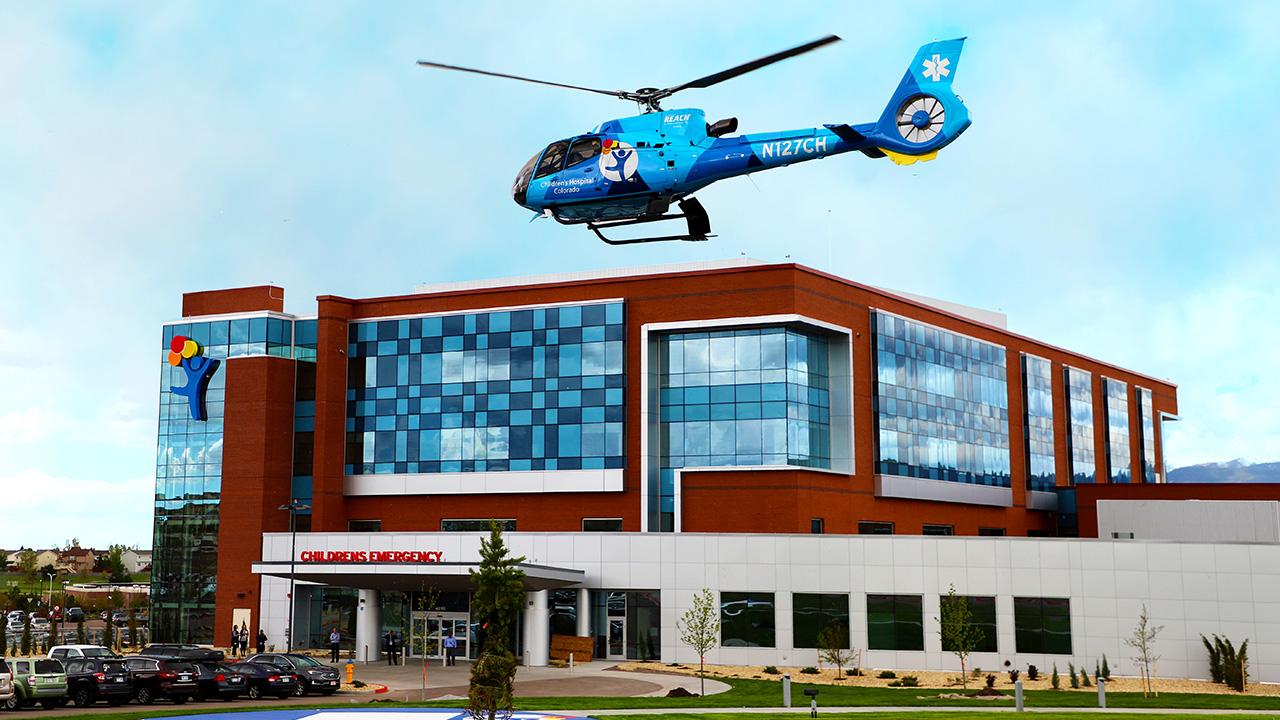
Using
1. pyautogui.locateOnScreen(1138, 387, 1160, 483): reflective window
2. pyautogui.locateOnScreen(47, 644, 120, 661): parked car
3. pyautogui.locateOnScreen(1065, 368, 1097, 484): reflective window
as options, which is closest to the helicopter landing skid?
pyautogui.locateOnScreen(47, 644, 120, 661): parked car

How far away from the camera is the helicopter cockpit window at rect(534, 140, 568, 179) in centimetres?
3067

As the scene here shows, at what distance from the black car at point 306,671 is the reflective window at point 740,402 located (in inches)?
826

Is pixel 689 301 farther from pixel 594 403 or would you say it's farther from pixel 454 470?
pixel 454 470

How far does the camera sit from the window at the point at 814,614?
52406 mm

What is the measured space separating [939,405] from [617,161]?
43862 mm

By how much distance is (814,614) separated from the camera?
5269 cm

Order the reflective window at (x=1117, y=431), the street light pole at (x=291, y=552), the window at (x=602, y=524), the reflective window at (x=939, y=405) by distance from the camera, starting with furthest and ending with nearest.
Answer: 1. the reflective window at (x=1117, y=431)
2. the reflective window at (x=939, y=405)
3. the window at (x=602, y=524)
4. the street light pole at (x=291, y=552)

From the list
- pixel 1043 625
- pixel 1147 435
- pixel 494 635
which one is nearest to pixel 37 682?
pixel 494 635

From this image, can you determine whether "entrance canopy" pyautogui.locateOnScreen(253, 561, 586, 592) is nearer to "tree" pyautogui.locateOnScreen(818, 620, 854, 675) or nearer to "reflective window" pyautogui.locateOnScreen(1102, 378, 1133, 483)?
"tree" pyautogui.locateOnScreen(818, 620, 854, 675)

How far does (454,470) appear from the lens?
6588cm

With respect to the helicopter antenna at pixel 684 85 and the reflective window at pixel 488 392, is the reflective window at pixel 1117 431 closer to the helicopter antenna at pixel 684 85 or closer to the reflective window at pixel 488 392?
→ the reflective window at pixel 488 392

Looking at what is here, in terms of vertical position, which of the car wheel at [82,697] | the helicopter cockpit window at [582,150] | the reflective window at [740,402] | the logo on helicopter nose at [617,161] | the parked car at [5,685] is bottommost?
the car wheel at [82,697]

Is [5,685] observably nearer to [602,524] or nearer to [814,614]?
[602,524]

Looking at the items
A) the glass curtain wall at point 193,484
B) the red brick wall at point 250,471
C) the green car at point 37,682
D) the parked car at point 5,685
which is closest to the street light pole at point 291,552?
the red brick wall at point 250,471
